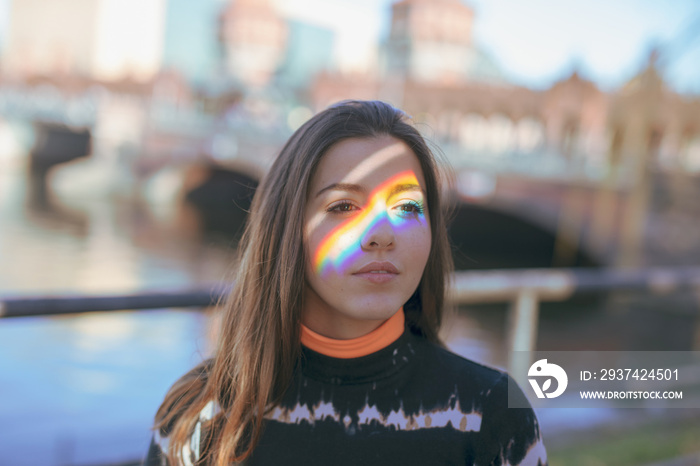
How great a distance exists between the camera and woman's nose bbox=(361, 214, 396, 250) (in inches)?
45.4

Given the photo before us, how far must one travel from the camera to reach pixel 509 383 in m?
1.20

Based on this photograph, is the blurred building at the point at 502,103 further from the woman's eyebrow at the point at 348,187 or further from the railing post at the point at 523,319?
the railing post at the point at 523,319

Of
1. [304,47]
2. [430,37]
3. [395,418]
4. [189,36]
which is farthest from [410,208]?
[304,47]

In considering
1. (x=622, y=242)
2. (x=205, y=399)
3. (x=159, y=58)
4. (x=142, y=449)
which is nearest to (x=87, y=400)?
(x=142, y=449)

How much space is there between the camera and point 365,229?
1.17 meters

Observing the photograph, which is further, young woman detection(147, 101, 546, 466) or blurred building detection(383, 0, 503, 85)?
blurred building detection(383, 0, 503, 85)

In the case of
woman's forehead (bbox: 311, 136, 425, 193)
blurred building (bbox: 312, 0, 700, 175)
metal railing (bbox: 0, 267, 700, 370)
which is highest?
blurred building (bbox: 312, 0, 700, 175)

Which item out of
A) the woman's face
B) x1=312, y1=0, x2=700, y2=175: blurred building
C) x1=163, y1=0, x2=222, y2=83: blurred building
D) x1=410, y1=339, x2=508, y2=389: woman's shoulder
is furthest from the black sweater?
x1=163, y1=0, x2=222, y2=83: blurred building

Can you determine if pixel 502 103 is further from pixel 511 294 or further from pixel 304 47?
pixel 304 47

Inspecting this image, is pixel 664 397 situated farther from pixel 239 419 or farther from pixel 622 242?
pixel 622 242

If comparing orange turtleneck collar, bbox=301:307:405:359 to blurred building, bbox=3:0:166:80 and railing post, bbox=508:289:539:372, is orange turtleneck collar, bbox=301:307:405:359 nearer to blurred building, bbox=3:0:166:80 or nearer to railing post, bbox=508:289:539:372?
railing post, bbox=508:289:539:372

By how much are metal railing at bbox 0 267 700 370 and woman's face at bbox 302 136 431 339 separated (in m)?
0.89

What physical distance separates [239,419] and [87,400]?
673cm

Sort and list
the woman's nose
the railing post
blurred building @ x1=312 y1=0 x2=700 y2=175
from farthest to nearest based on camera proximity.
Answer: blurred building @ x1=312 y1=0 x2=700 y2=175, the railing post, the woman's nose
